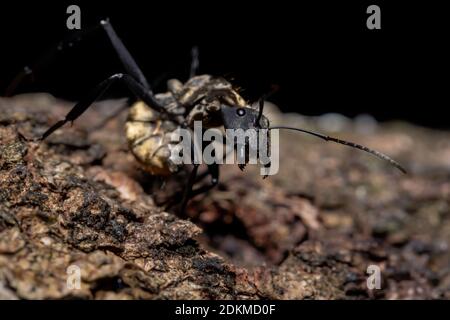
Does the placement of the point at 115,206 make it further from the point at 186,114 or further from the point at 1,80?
the point at 1,80

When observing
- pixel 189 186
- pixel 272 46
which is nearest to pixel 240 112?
pixel 189 186

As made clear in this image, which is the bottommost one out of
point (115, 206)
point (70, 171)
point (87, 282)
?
point (87, 282)

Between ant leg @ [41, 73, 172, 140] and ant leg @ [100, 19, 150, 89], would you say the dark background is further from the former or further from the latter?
ant leg @ [41, 73, 172, 140]

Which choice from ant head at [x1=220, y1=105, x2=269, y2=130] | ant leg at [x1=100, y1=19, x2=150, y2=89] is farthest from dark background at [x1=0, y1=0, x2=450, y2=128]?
ant head at [x1=220, y1=105, x2=269, y2=130]

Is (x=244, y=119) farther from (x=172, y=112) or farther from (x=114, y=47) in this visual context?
(x=114, y=47)

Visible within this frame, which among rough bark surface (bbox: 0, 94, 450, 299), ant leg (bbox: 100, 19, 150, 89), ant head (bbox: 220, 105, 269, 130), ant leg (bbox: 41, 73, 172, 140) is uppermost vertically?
ant leg (bbox: 100, 19, 150, 89)

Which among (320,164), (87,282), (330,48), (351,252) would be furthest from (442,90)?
(87,282)

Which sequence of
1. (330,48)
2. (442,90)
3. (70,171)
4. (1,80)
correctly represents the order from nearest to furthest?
1. (70,171)
2. (1,80)
3. (330,48)
4. (442,90)
